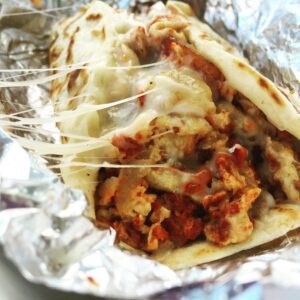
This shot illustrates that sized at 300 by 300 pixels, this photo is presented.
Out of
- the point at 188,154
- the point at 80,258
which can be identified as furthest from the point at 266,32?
the point at 80,258

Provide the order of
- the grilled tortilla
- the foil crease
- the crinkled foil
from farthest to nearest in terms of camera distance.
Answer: the foil crease < the grilled tortilla < the crinkled foil

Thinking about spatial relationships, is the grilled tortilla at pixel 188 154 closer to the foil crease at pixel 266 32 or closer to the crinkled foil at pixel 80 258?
the crinkled foil at pixel 80 258

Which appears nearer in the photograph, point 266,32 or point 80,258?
point 80,258

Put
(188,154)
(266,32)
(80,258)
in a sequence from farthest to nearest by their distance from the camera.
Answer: (266,32) < (188,154) < (80,258)

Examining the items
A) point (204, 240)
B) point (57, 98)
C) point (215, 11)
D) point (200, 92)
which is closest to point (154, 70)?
point (200, 92)

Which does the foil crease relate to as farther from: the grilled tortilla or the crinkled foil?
the crinkled foil

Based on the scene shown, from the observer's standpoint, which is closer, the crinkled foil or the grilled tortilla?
the crinkled foil

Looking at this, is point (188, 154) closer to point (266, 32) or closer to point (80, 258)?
point (80, 258)

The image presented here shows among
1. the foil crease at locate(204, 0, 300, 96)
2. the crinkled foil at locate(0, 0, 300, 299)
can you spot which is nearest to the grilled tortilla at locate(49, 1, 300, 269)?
the crinkled foil at locate(0, 0, 300, 299)
